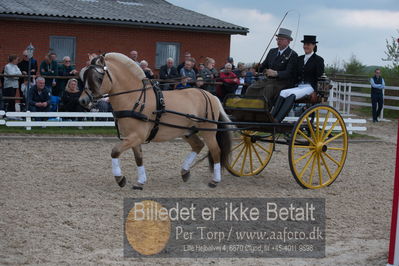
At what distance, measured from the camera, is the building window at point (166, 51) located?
2448cm

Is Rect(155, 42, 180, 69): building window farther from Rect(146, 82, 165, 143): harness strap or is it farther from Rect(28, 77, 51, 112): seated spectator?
Rect(146, 82, 165, 143): harness strap

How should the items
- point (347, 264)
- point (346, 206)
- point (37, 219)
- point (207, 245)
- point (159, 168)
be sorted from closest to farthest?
point (347, 264) → point (207, 245) → point (37, 219) → point (346, 206) → point (159, 168)

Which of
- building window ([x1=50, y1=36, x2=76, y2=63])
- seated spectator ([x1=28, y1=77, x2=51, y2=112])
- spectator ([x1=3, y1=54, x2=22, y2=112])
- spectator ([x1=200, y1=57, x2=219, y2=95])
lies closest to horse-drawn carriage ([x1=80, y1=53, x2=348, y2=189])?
spectator ([x1=200, y1=57, x2=219, y2=95])

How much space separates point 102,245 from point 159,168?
492 centimetres

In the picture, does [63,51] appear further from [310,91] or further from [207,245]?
[207,245]

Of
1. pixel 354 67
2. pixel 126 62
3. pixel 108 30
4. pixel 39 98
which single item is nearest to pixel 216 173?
pixel 126 62

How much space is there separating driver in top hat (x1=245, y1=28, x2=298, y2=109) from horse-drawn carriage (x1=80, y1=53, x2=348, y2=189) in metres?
0.30

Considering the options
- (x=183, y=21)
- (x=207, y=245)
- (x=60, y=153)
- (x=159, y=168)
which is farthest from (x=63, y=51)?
(x=207, y=245)

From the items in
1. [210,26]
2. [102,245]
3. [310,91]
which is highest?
[210,26]

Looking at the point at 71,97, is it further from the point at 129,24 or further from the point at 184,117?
the point at 129,24

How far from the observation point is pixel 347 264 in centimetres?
634

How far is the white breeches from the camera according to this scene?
9.95 m

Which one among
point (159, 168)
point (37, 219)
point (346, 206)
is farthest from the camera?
point (159, 168)

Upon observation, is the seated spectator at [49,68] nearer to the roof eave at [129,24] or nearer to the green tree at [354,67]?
the roof eave at [129,24]
